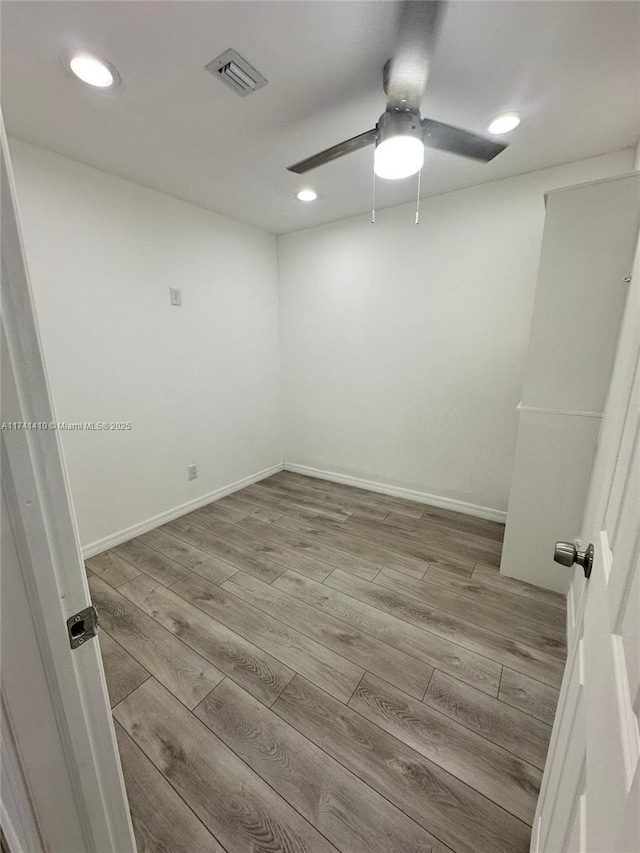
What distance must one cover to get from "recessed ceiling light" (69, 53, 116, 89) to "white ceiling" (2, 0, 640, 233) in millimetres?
40

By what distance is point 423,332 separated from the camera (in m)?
2.80

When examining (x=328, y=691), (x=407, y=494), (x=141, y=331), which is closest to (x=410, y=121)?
(x=141, y=331)

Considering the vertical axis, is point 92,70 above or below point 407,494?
above

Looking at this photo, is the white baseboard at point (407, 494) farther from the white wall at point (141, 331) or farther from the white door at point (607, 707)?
the white door at point (607, 707)

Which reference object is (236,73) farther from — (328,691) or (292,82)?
(328,691)

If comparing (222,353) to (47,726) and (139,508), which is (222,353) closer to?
(139,508)

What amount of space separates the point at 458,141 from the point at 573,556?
64.5 inches

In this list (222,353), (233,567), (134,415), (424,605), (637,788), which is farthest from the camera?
(222,353)

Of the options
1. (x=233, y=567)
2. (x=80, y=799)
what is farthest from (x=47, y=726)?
(x=233, y=567)

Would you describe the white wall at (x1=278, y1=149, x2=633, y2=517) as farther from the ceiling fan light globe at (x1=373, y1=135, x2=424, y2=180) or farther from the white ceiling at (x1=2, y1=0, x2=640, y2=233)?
the ceiling fan light globe at (x1=373, y1=135, x2=424, y2=180)

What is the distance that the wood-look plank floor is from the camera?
3.37 ft

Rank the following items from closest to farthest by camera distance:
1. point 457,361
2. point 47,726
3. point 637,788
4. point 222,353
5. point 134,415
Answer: point 637,788, point 47,726, point 134,415, point 457,361, point 222,353

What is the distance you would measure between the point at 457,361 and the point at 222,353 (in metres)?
2.03

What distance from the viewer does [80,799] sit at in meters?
0.65
